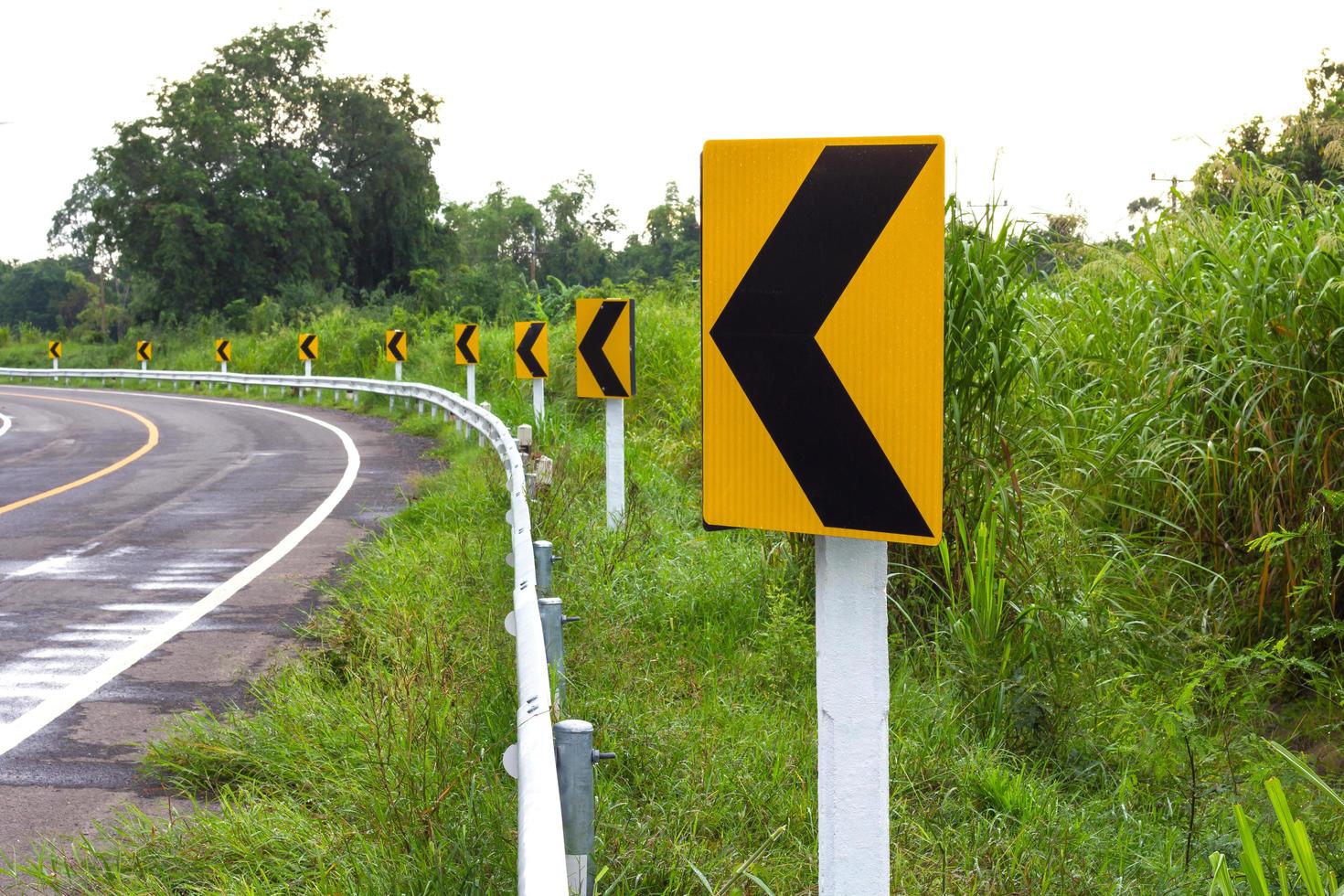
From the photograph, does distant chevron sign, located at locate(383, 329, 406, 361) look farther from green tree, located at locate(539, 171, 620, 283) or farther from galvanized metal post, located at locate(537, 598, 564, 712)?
green tree, located at locate(539, 171, 620, 283)

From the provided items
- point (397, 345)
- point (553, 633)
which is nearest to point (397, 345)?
point (397, 345)

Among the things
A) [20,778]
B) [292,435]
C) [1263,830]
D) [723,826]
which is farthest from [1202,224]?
[292,435]

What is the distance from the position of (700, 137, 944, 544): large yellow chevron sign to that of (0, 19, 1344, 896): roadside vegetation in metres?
1.06

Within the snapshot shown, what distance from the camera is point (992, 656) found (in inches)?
210

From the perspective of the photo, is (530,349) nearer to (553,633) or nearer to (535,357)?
(535,357)

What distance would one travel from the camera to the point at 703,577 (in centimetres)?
664

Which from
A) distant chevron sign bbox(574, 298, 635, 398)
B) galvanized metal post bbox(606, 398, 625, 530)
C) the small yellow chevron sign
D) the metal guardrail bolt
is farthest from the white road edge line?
the small yellow chevron sign

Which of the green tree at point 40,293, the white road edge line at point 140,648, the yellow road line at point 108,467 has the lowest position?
the white road edge line at point 140,648

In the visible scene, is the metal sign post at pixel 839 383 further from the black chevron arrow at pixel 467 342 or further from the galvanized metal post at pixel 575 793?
the black chevron arrow at pixel 467 342

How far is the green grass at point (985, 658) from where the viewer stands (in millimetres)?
3787

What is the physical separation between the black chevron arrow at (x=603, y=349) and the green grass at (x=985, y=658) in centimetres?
76

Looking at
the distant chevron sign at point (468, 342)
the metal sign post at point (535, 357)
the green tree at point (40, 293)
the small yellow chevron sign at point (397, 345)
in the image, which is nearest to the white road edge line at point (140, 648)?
the metal sign post at point (535, 357)

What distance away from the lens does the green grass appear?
379 cm

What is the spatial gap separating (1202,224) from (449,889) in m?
6.07
